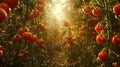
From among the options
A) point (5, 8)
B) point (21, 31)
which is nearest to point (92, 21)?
point (21, 31)

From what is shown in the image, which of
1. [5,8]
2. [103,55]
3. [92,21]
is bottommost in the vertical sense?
[103,55]

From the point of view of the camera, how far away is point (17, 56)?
5613 millimetres

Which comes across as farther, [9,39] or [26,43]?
[26,43]

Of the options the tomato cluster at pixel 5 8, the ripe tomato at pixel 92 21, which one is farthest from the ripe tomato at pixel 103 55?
the ripe tomato at pixel 92 21

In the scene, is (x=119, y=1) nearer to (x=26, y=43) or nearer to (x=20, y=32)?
(x=20, y=32)

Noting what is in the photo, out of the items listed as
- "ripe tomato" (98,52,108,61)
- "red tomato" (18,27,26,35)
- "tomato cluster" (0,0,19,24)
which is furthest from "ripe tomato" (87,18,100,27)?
"tomato cluster" (0,0,19,24)

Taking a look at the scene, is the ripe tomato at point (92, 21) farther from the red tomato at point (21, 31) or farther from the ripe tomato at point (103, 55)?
the ripe tomato at point (103, 55)

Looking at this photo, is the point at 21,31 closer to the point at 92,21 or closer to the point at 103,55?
the point at 103,55

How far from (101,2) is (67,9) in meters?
5.65

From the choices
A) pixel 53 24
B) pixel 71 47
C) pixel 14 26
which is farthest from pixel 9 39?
pixel 53 24

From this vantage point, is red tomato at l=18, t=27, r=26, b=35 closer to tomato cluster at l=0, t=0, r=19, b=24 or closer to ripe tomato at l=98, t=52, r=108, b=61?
ripe tomato at l=98, t=52, r=108, b=61

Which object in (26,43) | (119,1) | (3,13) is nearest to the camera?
(3,13)

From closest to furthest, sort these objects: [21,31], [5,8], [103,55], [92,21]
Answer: [5,8] < [103,55] < [21,31] < [92,21]

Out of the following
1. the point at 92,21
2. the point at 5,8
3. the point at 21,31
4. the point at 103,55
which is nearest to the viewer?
the point at 5,8
